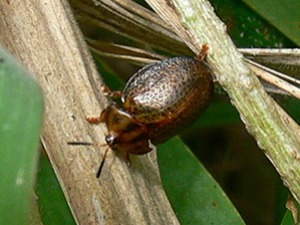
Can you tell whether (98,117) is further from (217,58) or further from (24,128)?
(24,128)

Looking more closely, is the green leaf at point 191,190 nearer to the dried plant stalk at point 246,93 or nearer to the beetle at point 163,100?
the beetle at point 163,100

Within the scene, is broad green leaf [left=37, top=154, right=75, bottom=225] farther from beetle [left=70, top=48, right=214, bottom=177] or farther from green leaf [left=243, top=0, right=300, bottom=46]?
green leaf [left=243, top=0, right=300, bottom=46]

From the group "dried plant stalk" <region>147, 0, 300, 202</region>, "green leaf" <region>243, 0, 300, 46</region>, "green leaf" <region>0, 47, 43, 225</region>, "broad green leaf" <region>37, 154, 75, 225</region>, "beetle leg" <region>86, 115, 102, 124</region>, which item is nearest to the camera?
"green leaf" <region>0, 47, 43, 225</region>

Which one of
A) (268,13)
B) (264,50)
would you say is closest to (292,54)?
(264,50)

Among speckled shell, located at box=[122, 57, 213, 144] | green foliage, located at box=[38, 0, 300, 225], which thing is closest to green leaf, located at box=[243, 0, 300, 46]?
green foliage, located at box=[38, 0, 300, 225]

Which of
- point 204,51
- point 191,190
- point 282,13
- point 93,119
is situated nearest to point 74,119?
point 93,119

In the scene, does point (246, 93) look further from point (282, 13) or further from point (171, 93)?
point (282, 13)

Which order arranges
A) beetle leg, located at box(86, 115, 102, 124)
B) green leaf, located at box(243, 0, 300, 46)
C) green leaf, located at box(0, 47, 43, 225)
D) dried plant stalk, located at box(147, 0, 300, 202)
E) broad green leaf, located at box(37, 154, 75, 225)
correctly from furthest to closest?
1. green leaf, located at box(243, 0, 300, 46)
2. broad green leaf, located at box(37, 154, 75, 225)
3. beetle leg, located at box(86, 115, 102, 124)
4. dried plant stalk, located at box(147, 0, 300, 202)
5. green leaf, located at box(0, 47, 43, 225)

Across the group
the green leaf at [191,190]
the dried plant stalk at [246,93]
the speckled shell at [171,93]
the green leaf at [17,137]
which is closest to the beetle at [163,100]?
the speckled shell at [171,93]
